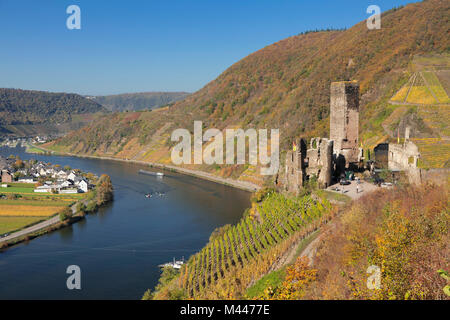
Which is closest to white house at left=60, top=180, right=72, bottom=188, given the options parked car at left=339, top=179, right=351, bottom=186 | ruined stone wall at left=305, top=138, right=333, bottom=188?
ruined stone wall at left=305, top=138, right=333, bottom=188

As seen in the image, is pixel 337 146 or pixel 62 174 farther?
pixel 62 174

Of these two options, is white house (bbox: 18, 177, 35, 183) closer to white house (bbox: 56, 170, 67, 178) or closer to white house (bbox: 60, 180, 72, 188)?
white house (bbox: 56, 170, 67, 178)

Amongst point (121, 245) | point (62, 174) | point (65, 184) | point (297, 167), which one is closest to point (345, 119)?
point (297, 167)

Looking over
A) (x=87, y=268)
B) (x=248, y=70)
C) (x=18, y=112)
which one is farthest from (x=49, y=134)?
(x=87, y=268)

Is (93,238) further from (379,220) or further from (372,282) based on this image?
(372,282)

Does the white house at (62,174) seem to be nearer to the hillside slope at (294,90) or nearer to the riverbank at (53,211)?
the riverbank at (53,211)

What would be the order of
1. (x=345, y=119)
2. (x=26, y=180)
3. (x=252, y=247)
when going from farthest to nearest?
(x=26, y=180) < (x=345, y=119) < (x=252, y=247)

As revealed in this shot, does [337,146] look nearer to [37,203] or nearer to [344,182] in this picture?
[344,182]
